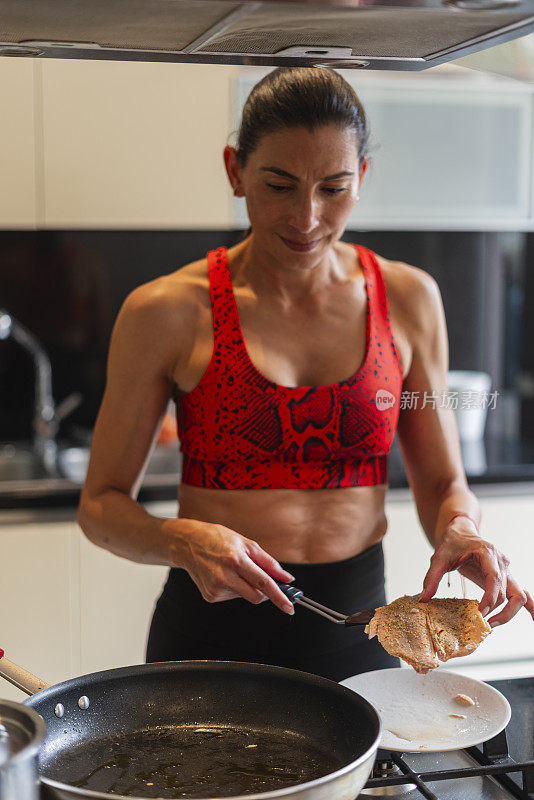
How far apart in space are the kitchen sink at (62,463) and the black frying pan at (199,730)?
1599 mm

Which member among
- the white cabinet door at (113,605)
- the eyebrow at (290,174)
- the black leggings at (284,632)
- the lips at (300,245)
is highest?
the eyebrow at (290,174)

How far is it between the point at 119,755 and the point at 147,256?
6.79 ft

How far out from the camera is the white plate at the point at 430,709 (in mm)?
1005

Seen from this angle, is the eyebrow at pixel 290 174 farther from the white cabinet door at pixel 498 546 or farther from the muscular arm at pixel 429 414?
the white cabinet door at pixel 498 546

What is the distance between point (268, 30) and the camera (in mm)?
888

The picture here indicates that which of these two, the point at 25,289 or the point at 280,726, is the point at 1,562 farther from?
the point at 280,726

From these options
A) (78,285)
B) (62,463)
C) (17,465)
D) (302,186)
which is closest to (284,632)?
(302,186)

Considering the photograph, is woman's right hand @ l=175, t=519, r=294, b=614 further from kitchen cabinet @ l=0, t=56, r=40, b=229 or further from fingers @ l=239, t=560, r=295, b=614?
kitchen cabinet @ l=0, t=56, r=40, b=229

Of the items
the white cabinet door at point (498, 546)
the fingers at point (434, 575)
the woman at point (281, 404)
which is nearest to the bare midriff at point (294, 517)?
the woman at point (281, 404)

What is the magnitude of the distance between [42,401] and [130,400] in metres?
1.44

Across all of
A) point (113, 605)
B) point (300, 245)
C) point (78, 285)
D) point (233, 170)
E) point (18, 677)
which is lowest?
point (113, 605)

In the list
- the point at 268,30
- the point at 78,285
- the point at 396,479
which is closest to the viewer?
the point at 268,30

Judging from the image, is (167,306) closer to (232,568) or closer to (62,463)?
(232,568)

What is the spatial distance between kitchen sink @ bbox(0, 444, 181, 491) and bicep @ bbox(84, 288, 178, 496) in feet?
4.00
